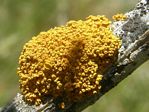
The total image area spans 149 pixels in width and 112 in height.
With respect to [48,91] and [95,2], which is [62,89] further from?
[95,2]

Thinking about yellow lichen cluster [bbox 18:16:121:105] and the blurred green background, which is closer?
yellow lichen cluster [bbox 18:16:121:105]

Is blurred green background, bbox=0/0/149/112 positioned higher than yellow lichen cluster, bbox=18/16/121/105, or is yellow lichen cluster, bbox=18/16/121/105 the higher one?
blurred green background, bbox=0/0/149/112

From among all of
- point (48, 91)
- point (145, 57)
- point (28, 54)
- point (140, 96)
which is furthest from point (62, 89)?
point (140, 96)

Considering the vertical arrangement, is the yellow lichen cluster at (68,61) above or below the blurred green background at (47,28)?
below

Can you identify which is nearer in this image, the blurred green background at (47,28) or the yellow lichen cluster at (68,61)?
the yellow lichen cluster at (68,61)
